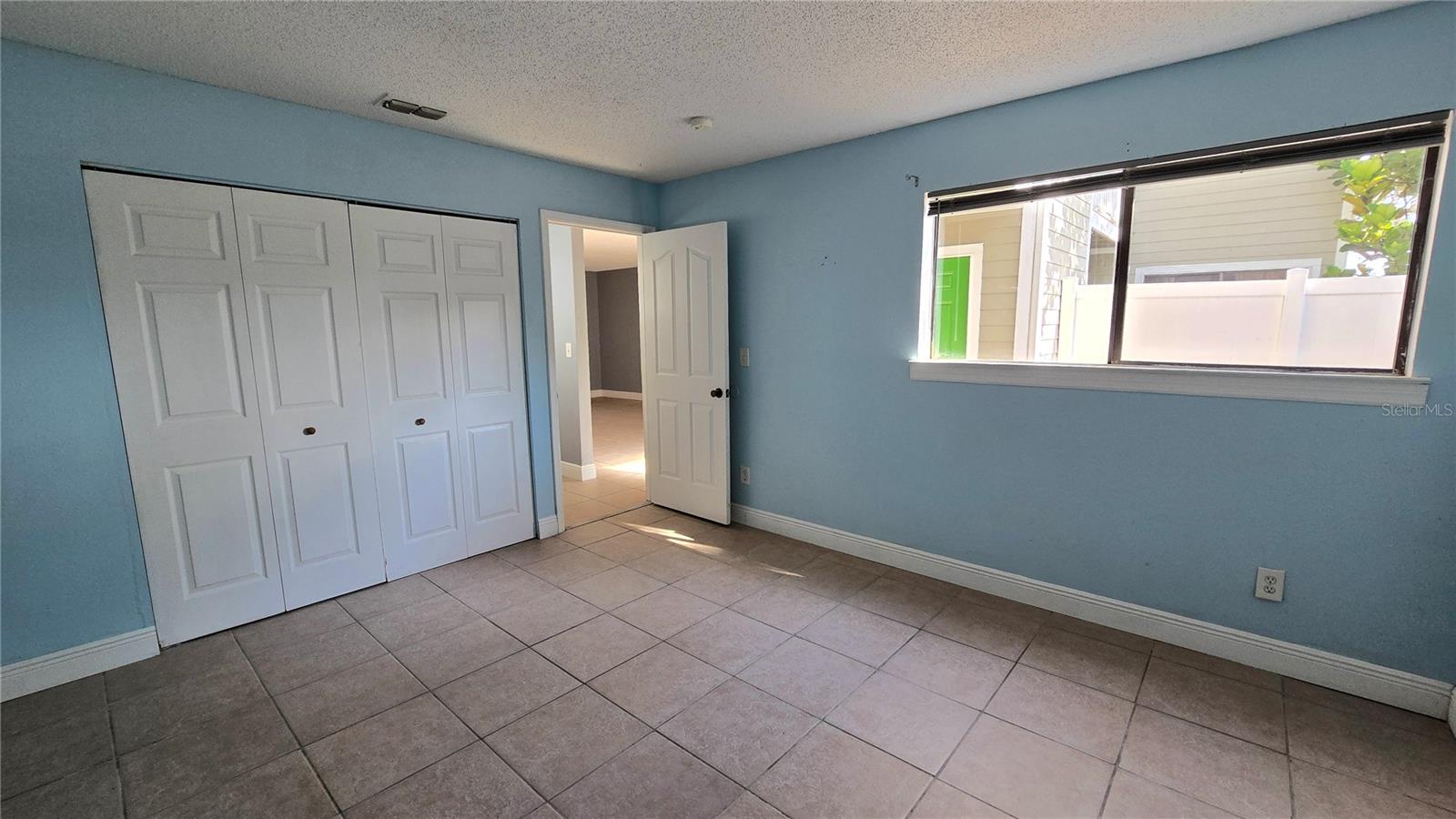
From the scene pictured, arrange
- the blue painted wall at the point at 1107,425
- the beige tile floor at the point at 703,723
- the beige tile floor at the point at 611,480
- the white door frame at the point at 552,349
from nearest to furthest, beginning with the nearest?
the beige tile floor at the point at 703,723, the blue painted wall at the point at 1107,425, the white door frame at the point at 552,349, the beige tile floor at the point at 611,480

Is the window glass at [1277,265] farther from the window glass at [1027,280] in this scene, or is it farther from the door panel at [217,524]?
the door panel at [217,524]

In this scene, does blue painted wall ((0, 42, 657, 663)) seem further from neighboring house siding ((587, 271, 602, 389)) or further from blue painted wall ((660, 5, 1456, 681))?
neighboring house siding ((587, 271, 602, 389))

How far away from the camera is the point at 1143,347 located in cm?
256

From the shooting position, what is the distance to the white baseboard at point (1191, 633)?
2.08 metres

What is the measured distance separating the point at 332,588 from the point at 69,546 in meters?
0.98

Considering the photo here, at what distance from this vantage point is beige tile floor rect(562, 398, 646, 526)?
4.44 meters

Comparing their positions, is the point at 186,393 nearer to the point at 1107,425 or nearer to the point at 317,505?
the point at 317,505

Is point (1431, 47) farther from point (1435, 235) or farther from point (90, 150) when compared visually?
point (90, 150)

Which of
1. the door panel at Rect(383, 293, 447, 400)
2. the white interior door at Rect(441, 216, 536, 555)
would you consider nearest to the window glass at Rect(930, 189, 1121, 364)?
the white interior door at Rect(441, 216, 536, 555)

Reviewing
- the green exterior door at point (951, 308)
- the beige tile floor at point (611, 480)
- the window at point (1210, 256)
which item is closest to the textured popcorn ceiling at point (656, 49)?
the window at point (1210, 256)

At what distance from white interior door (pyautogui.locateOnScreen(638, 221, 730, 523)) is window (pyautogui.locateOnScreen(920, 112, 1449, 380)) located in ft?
4.82

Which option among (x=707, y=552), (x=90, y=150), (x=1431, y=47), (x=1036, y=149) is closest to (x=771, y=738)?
(x=707, y=552)

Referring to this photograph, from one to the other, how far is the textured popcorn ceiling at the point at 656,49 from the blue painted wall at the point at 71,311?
136 millimetres

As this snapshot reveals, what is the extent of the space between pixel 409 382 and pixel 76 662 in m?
1.69
